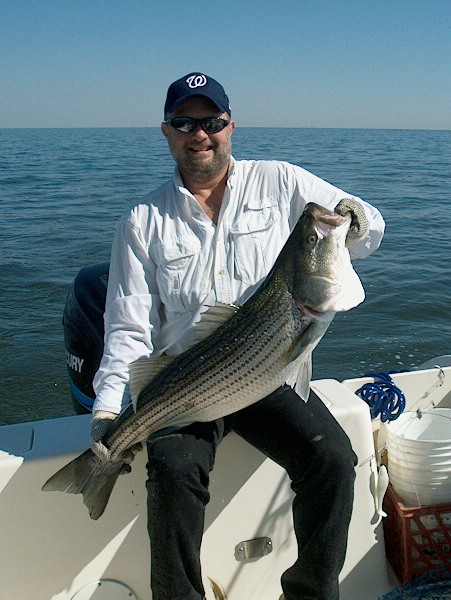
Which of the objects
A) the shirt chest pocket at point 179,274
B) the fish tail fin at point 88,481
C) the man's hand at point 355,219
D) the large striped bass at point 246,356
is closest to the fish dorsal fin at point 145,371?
the large striped bass at point 246,356

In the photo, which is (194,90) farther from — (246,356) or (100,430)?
(100,430)

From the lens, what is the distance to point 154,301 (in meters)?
3.50

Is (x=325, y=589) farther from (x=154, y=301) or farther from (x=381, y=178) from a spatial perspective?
(x=381, y=178)

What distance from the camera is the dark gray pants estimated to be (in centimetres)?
280

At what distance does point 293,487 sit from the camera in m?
3.06

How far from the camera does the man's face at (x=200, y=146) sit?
364 centimetres

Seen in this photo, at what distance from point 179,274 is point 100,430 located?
971 millimetres

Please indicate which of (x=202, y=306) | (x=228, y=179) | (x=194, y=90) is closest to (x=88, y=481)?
(x=202, y=306)

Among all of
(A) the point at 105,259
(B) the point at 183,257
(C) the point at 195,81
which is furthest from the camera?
(A) the point at 105,259

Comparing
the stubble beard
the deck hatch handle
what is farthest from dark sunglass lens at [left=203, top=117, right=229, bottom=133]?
the deck hatch handle

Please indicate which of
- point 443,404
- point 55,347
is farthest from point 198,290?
point 55,347

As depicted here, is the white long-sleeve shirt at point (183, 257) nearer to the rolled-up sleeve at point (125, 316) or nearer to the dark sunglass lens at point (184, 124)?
the rolled-up sleeve at point (125, 316)

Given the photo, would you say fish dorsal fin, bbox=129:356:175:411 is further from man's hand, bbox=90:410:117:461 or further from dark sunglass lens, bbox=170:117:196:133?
dark sunglass lens, bbox=170:117:196:133

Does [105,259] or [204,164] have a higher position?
[204,164]
